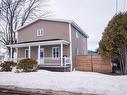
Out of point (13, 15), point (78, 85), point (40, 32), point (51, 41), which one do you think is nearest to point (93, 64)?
point (51, 41)

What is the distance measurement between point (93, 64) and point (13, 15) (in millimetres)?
21064

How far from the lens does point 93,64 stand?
60.0 feet

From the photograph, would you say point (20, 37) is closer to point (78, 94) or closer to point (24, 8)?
point (24, 8)

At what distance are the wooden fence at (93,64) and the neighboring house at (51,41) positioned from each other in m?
1.05

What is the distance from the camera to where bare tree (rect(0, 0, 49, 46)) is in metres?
32.6

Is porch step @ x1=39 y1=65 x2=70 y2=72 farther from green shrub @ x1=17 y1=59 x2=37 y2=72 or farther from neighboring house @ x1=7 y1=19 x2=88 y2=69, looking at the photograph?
green shrub @ x1=17 y1=59 x2=37 y2=72

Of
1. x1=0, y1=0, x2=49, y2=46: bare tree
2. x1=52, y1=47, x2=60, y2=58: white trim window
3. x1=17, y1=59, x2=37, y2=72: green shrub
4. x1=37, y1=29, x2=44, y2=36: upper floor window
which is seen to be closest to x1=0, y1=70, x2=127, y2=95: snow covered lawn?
x1=17, y1=59, x2=37, y2=72: green shrub

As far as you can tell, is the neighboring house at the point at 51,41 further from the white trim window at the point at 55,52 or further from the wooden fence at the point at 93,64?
the wooden fence at the point at 93,64

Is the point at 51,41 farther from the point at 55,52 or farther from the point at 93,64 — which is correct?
the point at 93,64

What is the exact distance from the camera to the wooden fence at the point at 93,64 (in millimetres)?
17362

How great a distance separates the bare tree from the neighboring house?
33.1ft

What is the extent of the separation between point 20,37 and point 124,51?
1463 centimetres

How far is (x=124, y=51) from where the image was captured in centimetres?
1523

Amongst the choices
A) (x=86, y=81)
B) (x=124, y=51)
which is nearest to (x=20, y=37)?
(x=124, y=51)
